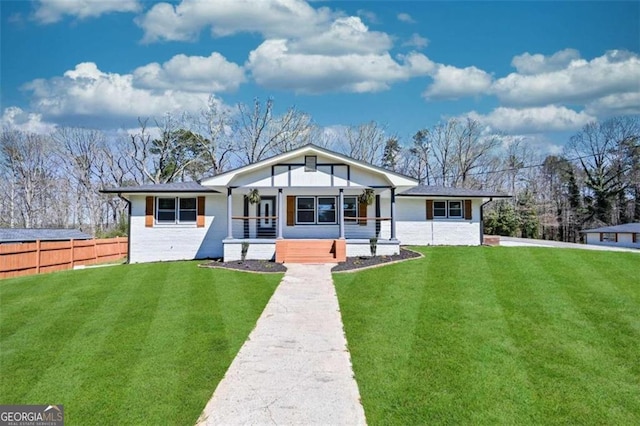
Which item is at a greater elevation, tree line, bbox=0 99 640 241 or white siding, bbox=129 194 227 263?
tree line, bbox=0 99 640 241

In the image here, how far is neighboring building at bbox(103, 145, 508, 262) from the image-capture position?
16.3 m

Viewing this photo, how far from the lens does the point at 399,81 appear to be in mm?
25922

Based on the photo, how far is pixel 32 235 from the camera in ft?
78.5

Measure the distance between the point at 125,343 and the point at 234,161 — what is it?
33471 mm

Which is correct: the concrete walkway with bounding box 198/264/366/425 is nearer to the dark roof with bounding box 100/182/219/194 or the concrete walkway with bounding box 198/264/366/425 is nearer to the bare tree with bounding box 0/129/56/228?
the dark roof with bounding box 100/182/219/194

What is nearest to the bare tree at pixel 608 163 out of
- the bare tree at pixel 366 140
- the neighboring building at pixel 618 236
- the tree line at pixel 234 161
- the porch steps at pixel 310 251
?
the tree line at pixel 234 161

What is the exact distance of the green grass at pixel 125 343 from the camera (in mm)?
4805

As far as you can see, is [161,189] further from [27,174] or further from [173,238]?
[27,174]

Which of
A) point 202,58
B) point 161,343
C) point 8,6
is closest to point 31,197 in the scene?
point 202,58

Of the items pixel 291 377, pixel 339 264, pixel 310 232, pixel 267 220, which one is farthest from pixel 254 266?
pixel 291 377

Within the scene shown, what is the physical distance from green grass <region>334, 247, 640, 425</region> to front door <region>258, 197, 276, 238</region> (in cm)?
812
